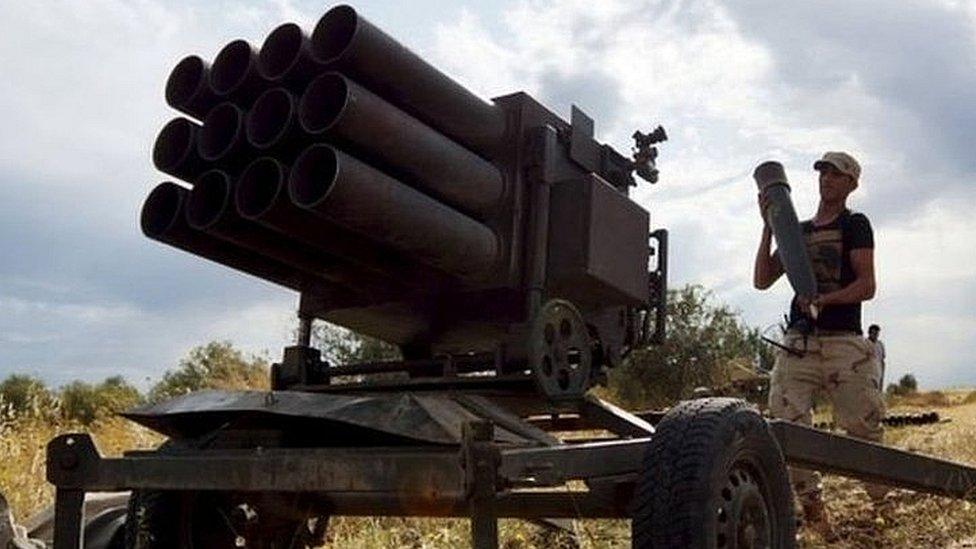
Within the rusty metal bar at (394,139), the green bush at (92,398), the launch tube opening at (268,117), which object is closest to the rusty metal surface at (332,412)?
the rusty metal bar at (394,139)

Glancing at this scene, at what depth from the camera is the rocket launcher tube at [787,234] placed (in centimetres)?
564

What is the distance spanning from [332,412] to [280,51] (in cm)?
132

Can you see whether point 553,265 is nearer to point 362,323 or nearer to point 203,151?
point 362,323

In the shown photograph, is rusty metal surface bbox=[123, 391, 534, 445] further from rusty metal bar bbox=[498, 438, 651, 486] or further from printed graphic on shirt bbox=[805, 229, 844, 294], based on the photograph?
printed graphic on shirt bbox=[805, 229, 844, 294]

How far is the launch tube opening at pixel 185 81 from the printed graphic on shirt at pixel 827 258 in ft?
10.3

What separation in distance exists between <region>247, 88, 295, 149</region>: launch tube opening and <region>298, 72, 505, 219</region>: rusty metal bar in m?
0.14

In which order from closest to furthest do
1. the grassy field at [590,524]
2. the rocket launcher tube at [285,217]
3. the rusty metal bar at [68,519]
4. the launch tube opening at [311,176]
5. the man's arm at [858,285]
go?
the rusty metal bar at [68,519] → the launch tube opening at [311,176] → the rocket launcher tube at [285,217] → the man's arm at [858,285] → the grassy field at [590,524]

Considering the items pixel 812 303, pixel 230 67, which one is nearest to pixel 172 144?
pixel 230 67

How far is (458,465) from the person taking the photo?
3.22 metres

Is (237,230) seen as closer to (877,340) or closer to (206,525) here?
(206,525)

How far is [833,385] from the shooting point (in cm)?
594

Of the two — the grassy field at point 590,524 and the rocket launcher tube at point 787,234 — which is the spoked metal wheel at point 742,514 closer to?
the grassy field at point 590,524

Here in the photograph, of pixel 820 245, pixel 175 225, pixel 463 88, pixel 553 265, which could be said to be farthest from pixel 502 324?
pixel 820 245

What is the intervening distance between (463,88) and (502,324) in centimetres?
97
